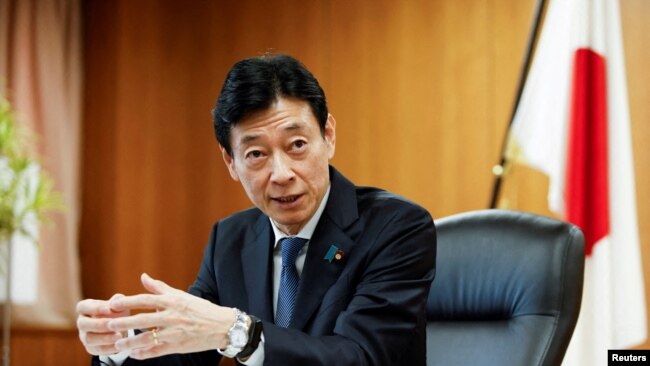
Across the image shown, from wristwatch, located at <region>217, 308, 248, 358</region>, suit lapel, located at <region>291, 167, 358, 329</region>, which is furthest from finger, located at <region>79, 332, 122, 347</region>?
suit lapel, located at <region>291, 167, 358, 329</region>

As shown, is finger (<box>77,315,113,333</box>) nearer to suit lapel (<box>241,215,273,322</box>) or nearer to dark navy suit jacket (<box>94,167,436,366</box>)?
dark navy suit jacket (<box>94,167,436,366</box>)

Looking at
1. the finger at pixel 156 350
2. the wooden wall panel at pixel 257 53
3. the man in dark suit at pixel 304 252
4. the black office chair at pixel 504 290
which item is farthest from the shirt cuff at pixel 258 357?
the wooden wall panel at pixel 257 53

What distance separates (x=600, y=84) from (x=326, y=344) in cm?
211

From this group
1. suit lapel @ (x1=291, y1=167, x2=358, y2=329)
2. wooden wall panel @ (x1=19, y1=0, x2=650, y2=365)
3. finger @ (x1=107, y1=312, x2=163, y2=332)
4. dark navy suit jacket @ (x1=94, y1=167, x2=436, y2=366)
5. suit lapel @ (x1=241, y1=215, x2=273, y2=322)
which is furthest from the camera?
wooden wall panel @ (x1=19, y1=0, x2=650, y2=365)

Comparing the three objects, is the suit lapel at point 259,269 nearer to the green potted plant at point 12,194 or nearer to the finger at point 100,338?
the finger at point 100,338

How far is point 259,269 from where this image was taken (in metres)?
2.08

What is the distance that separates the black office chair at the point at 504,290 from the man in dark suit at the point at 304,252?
0.69 feet

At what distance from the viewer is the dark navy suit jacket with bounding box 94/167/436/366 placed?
1.70 metres

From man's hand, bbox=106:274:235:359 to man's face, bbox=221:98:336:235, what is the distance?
1.61 feet

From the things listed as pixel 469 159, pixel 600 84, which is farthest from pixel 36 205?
pixel 600 84

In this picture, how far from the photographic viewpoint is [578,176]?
3.27m

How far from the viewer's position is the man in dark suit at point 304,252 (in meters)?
1.74

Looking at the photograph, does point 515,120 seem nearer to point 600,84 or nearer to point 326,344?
point 600,84

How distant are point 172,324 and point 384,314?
50 cm
